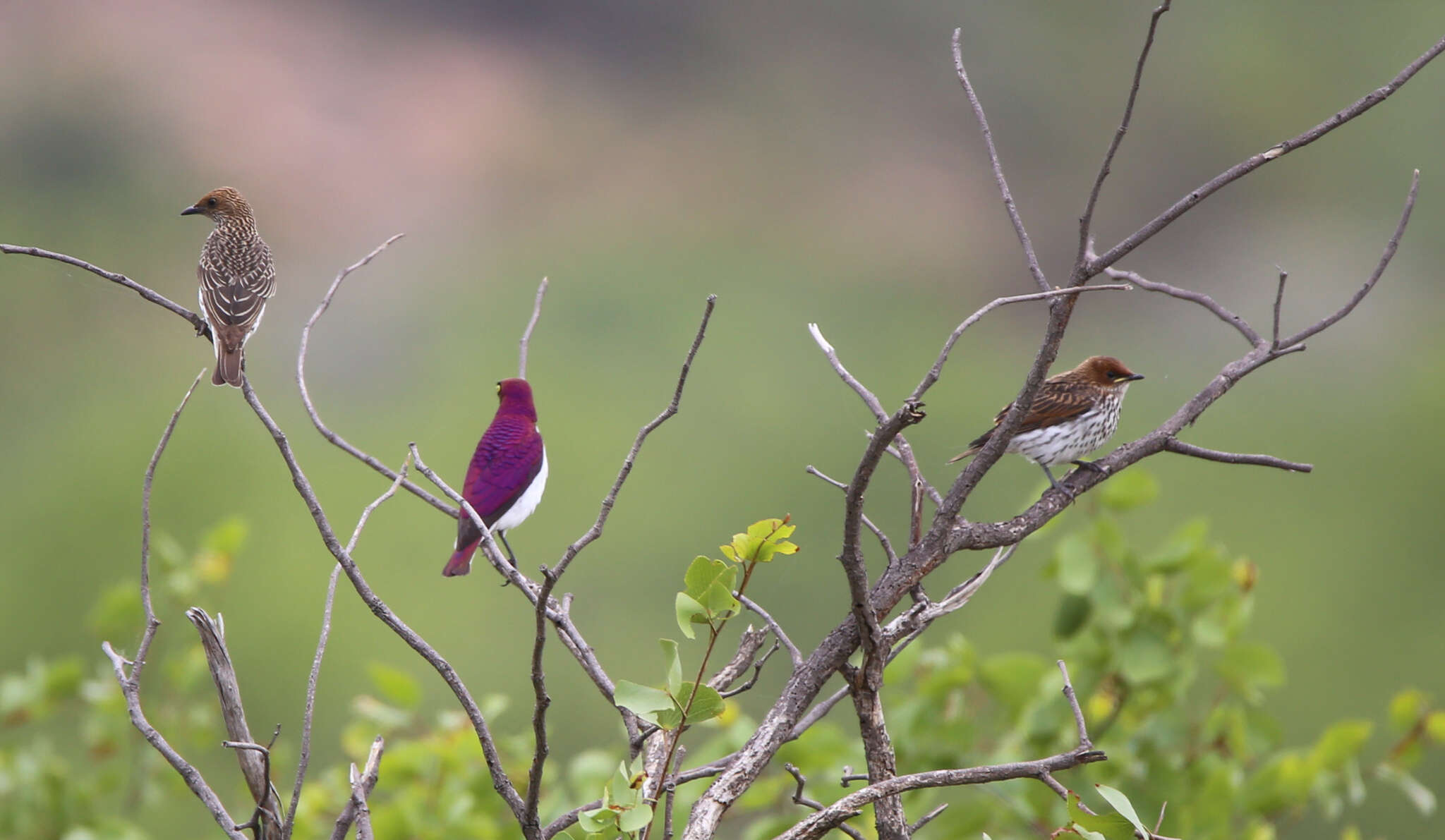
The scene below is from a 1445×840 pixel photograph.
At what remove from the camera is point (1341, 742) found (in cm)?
152

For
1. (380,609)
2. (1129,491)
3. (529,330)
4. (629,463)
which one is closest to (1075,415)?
(1129,491)

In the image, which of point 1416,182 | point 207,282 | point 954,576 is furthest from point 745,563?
point 954,576

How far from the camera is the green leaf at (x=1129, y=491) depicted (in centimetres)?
150

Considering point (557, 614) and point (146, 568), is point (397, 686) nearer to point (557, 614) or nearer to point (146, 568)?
point (557, 614)

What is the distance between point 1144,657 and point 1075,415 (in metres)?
0.48

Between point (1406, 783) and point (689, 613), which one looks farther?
point (1406, 783)

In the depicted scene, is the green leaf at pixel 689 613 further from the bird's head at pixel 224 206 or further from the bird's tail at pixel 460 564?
the bird's head at pixel 224 206

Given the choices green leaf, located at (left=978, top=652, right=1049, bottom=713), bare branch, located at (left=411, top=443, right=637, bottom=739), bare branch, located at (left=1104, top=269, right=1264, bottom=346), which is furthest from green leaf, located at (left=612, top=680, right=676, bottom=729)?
green leaf, located at (left=978, top=652, right=1049, bottom=713)

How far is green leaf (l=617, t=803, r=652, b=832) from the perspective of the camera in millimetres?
615

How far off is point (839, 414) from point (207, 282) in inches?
91.3

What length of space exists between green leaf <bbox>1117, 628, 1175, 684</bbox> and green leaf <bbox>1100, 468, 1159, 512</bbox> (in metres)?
0.16

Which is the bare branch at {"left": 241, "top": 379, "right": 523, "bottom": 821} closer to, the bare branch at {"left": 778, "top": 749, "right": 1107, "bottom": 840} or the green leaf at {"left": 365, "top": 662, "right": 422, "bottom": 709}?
the bare branch at {"left": 778, "top": 749, "right": 1107, "bottom": 840}

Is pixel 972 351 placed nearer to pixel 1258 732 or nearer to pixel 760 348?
pixel 760 348

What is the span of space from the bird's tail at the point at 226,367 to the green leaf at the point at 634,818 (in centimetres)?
38
